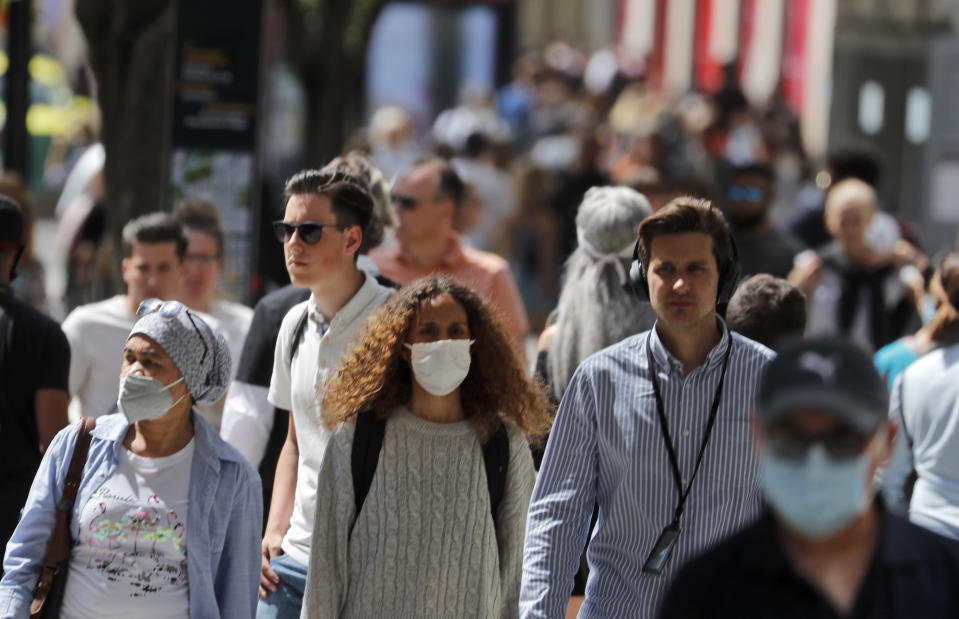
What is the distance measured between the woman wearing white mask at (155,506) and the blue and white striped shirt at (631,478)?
84 centimetres

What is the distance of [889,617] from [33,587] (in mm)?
2555

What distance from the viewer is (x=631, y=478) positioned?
4262mm

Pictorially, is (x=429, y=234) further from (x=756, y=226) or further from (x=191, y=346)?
(x=191, y=346)

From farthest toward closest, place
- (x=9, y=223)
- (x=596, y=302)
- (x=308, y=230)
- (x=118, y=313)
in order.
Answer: (x=118, y=313)
(x=9, y=223)
(x=596, y=302)
(x=308, y=230)

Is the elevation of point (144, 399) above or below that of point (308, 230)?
below

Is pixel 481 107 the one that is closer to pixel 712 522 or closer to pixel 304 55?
pixel 304 55

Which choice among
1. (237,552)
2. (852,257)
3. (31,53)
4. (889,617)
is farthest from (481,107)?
(889,617)

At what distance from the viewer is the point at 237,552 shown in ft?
14.9

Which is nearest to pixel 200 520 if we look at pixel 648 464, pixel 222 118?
pixel 648 464

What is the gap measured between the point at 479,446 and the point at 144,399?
92 centimetres

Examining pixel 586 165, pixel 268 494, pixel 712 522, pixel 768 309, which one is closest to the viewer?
pixel 712 522

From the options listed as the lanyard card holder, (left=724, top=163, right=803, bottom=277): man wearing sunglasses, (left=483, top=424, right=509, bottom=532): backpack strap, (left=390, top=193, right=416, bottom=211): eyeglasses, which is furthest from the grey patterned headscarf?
(left=724, top=163, right=803, bottom=277): man wearing sunglasses

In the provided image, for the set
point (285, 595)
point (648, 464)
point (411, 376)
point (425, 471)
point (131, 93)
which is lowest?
point (285, 595)

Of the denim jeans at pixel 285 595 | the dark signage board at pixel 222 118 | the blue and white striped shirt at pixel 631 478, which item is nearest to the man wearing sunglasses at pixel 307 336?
the denim jeans at pixel 285 595
